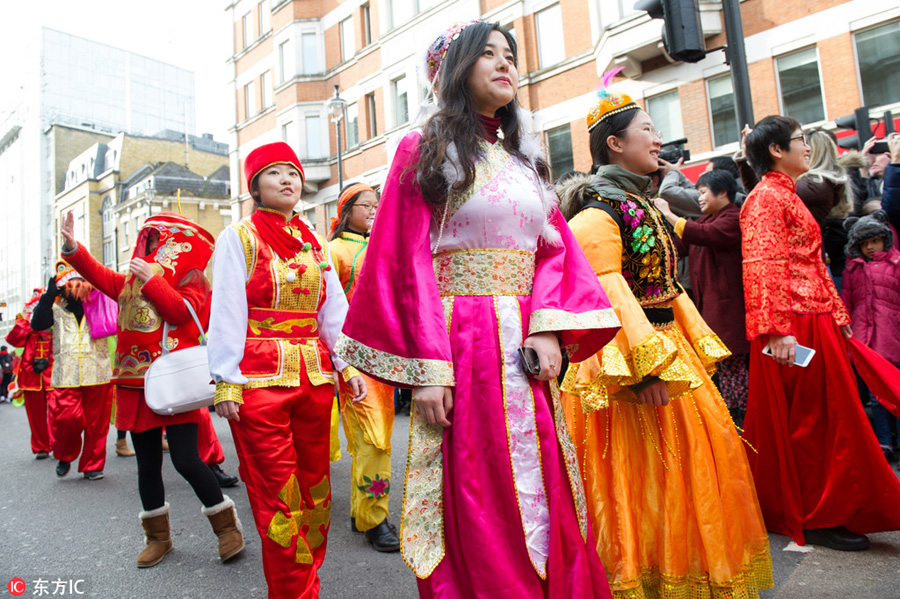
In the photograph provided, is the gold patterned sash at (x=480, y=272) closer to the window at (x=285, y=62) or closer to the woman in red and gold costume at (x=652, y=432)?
the woman in red and gold costume at (x=652, y=432)

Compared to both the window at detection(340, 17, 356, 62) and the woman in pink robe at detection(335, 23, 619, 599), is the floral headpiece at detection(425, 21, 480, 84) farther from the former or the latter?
the window at detection(340, 17, 356, 62)

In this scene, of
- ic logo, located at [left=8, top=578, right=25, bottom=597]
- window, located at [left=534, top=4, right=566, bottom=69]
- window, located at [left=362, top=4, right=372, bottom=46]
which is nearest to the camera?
ic logo, located at [left=8, top=578, right=25, bottom=597]

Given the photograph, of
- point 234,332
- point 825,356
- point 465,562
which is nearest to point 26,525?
point 234,332

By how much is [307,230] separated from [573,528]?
2.10 m

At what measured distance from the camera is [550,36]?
1808 cm

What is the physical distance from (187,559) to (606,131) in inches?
129

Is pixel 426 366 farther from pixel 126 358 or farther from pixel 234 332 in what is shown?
pixel 126 358

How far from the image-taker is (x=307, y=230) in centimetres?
331

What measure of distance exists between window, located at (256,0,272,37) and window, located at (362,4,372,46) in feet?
20.5

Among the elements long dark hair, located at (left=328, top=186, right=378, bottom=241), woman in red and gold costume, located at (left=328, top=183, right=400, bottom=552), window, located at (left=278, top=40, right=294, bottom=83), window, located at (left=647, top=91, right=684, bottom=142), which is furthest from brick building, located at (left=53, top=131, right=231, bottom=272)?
woman in red and gold costume, located at (left=328, top=183, right=400, bottom=552)

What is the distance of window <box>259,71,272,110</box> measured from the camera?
28.4 m

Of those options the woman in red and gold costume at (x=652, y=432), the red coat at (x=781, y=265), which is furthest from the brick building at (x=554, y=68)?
the red coat at (x=781, y=265)

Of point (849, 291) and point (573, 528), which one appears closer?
point (573, 528)

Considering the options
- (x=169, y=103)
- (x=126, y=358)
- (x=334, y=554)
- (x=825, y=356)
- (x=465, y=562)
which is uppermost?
(x=169, y=103)
